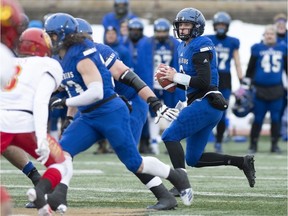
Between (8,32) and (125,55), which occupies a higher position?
(8,32)

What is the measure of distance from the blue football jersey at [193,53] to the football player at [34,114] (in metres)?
1.91

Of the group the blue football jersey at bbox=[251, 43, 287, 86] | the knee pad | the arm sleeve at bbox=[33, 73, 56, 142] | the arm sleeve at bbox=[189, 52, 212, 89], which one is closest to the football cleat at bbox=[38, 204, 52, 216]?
the arm sleeve at bbox=[33, 73, 56, 142]

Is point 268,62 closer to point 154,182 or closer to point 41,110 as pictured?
point 154,182

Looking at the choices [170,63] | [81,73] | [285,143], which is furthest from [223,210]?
[285,143]

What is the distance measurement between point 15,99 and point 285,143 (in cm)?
1008

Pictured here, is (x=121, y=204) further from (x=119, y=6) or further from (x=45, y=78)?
(x=119, y=6)

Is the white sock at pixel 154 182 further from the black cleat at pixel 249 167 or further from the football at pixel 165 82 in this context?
the black cleat at pixel 249 167

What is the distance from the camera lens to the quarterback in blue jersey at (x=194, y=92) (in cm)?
820

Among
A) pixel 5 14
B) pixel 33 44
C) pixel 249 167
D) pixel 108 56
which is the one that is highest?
Result: pixel 5 14

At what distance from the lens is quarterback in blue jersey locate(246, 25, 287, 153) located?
1404 cm

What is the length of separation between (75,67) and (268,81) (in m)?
7.27

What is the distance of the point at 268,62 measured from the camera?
14.1 meters

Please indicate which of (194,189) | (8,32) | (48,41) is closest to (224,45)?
(194,189)

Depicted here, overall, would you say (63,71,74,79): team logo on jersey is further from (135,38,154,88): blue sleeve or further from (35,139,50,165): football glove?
(135,38,154,88): blue sleeve
